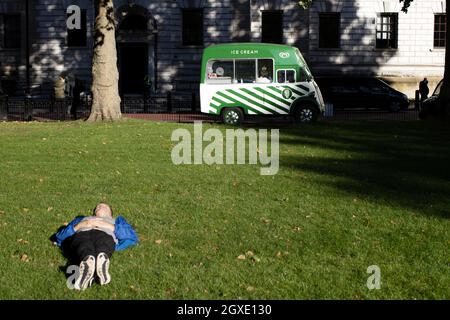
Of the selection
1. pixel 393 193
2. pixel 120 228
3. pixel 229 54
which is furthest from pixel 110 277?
pixel 229 54

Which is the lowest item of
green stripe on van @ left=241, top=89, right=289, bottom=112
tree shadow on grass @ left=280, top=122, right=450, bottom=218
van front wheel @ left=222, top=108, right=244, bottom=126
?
tree shadow on grass @ left=280, top=122, right=450, bottom=218

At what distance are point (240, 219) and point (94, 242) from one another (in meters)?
2.94

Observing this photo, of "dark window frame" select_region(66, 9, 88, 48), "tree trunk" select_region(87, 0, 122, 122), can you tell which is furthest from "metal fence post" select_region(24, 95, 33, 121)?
"dark window frame" select_region(66, 9, 88, 48)

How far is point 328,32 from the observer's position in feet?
148

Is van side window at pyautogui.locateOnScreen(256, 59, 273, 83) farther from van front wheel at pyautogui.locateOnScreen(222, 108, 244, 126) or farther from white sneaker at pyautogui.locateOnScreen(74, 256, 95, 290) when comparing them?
white sneaker at pyautogui.locateOnScreen(74, 256, 95, 290)

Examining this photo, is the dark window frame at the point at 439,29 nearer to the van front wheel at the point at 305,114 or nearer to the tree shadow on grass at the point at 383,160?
the van front wheel at the point at 305,114

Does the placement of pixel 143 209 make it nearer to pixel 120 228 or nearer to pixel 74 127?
pixel 120 228

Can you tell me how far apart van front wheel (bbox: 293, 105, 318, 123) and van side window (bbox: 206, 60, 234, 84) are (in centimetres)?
291

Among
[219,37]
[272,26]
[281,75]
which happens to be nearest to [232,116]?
[281,75]

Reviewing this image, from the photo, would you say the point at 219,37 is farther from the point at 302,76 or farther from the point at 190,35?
the point at 302,76

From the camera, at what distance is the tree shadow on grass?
1245 cm

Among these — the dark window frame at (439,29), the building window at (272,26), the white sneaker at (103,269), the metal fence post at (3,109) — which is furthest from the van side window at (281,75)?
the dark window frame at (439,29)

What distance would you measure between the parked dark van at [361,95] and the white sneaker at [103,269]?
30.8 meters

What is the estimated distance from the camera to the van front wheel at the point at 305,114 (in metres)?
27.6
